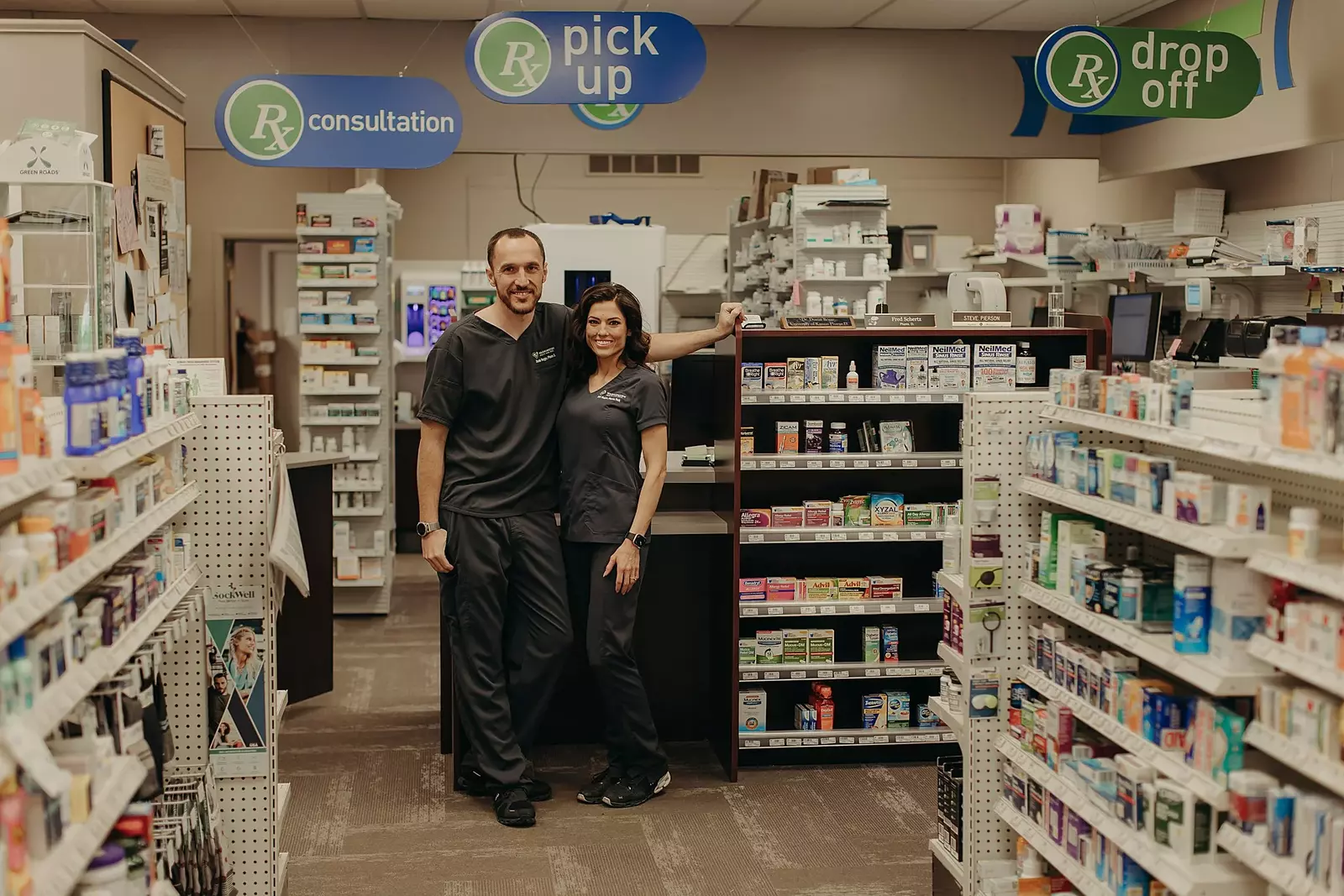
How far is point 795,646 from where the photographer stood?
Answer: 5.62 meters

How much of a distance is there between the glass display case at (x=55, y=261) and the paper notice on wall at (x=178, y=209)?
1.93 metres

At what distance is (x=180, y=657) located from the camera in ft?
12.2

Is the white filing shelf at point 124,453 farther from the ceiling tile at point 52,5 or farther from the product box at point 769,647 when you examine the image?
the ceiling tile at point 52,5

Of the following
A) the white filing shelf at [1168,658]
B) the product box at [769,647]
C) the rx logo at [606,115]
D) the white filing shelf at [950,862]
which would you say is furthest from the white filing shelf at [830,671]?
the rx logo at [606,115]

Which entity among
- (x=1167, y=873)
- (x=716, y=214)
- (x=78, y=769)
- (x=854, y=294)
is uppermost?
(x=716, y=214)

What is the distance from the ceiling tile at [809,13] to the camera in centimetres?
891

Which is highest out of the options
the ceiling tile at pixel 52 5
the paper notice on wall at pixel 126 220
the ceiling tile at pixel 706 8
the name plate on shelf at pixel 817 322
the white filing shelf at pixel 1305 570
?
the ceiling tile at pixel 706 8

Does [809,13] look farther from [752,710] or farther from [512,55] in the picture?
[752,710]

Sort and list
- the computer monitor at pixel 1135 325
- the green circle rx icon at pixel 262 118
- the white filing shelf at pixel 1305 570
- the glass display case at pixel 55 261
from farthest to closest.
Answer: the computer monitor at pixel 1135 325 < the green circle rx icon at pixel 262 118 < the glass display case at pixel 55 261 < the white filing shelf at pixel 1305 570

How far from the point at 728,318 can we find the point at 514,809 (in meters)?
1.98

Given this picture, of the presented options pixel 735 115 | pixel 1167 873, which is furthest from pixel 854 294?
pixel 1167 873

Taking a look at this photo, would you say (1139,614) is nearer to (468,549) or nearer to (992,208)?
(468,549)

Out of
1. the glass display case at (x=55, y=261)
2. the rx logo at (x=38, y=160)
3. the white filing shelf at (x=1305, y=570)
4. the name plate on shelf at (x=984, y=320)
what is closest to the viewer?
the white filing shelf at (x=1305, y=570)

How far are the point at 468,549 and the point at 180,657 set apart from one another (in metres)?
1.33
